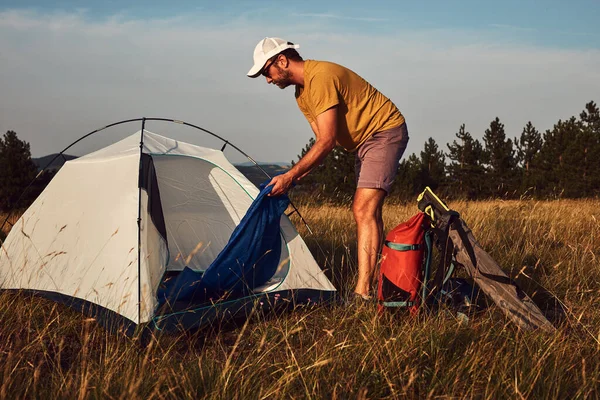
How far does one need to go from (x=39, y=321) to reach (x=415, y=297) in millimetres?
2587

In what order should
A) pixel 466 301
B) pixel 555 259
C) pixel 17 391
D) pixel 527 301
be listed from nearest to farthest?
pixel 17 391 < pixel 527 301 < pixel 466 301 < pixel 555 259

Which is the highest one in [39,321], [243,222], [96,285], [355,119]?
[355,119]

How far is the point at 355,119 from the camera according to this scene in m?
4.09

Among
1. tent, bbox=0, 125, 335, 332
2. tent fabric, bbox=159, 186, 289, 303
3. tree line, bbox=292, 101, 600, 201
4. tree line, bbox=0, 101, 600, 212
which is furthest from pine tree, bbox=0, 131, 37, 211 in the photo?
tent fabric, bbox=159, 186, 289, 303

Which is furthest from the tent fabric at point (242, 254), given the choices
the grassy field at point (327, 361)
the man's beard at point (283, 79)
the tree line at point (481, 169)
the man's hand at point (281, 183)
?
the tree line at point (481, 169)

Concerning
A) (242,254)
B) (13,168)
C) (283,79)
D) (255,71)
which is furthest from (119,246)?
(13,168)

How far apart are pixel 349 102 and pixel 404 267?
126 cm

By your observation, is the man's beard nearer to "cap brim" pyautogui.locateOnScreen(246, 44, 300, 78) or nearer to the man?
the man

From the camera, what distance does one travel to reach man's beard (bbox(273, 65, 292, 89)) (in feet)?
13.1

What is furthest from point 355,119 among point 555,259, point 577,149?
point 577,149

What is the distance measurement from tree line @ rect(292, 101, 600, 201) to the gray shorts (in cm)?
1624

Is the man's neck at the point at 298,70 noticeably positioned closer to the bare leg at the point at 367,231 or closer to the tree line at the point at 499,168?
the bare leg at the point at 367,231

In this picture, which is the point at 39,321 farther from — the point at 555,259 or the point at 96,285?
the point at 555,259

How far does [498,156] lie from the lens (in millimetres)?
28078
